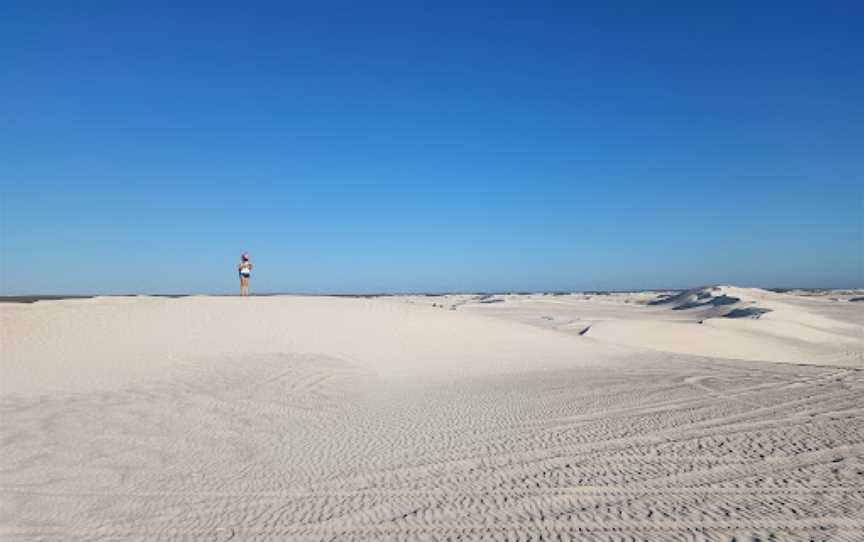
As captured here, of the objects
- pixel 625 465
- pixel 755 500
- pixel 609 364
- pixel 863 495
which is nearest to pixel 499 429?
pixel 625 465

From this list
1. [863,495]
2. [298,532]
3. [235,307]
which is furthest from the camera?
[235,307]

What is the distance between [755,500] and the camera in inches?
192

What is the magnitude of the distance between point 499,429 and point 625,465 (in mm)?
2126

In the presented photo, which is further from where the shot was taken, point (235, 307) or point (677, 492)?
point (235, 307)

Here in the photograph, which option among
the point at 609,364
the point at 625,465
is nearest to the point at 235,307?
the point at 609,364

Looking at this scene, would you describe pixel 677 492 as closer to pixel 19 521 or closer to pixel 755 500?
pixel 755 500

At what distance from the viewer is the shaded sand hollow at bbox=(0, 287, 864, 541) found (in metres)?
4.70

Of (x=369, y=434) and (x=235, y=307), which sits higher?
(x=235, y=307)

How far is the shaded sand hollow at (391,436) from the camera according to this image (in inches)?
185

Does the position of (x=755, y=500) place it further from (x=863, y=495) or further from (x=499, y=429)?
(x=499, y=429)

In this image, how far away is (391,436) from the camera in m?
7.46

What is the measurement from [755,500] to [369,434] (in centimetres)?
476

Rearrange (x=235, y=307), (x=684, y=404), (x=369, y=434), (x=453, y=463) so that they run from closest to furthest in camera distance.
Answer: (x=453, y=463), (x=369, y=434), (x=684, y=404), (x=235, y=307)

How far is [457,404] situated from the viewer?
9617 mm
